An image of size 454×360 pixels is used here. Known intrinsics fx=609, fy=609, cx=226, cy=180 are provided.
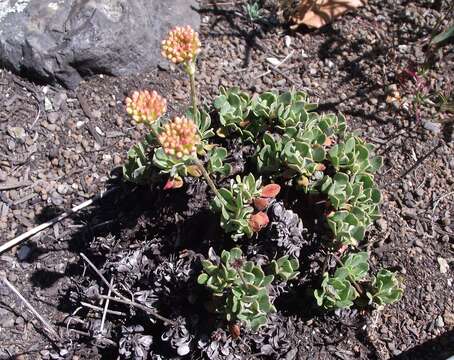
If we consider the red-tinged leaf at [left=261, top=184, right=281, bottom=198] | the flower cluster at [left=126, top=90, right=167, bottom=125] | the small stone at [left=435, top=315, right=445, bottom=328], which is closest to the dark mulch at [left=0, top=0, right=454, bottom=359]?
the small stone at [left=435, top=315, right=445, bottom=328]

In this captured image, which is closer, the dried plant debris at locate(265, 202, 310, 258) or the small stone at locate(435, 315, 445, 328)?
the dried plant debris at locate(265, 202, 310, 258)

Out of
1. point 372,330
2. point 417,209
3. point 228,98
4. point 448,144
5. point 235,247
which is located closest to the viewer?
point 235,247

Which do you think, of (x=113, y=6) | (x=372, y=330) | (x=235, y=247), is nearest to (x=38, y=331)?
(x=235, y=247)

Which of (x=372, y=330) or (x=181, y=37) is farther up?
(x=181, y=37)

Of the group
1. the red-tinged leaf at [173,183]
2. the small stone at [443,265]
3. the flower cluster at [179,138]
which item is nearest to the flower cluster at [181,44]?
the flower cluster at [179,138]

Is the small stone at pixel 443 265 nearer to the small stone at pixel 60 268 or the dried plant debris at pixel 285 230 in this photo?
the dried plant debris at pixel 285 230

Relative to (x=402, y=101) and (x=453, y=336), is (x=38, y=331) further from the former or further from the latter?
(x=402, y=101)

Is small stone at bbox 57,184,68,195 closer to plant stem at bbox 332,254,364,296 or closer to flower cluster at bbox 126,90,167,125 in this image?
flower cluster at bbox 126,90,167,125
